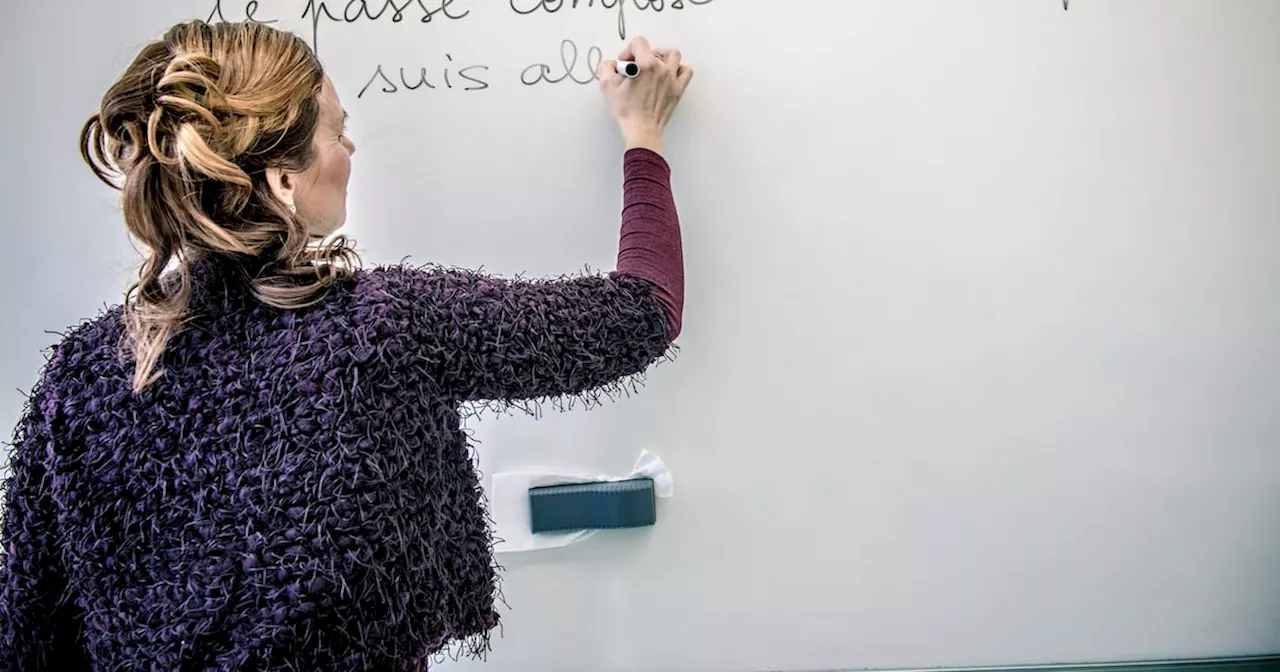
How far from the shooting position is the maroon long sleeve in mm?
723

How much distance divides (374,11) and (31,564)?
60cm

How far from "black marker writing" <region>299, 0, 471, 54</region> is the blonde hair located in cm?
A: 27

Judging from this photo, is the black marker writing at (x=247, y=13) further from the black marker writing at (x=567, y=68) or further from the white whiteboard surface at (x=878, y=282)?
the black marker writing at (x=567, y=68)

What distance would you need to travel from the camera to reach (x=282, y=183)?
607mm

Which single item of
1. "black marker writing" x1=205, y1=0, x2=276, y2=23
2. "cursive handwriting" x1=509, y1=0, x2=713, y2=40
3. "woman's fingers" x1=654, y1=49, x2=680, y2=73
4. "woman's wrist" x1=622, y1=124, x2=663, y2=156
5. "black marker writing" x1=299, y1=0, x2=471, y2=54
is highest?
"black marker writing" x1=205, y1=0, x2=276, y2=23

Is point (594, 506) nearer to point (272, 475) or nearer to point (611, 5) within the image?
point (272, 475)

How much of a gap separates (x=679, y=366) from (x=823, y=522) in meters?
0.23

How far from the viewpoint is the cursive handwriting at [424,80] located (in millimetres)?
863

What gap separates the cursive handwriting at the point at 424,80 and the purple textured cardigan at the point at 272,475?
11.6 inches

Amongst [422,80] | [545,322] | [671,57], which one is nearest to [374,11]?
[422,80]

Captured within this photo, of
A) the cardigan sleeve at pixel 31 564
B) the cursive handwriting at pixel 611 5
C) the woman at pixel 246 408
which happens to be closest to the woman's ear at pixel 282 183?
the woman at pixel 246 408

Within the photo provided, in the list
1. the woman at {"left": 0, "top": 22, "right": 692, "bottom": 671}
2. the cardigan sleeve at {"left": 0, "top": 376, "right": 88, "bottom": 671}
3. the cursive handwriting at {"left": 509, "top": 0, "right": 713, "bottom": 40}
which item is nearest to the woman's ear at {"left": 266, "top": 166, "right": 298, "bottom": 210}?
the woman at {"left": 0, "top": 22, "right": 692, "bottom": 671}

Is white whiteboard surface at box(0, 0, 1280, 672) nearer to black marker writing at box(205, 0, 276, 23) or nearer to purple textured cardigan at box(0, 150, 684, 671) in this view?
black marker writing at box(205, 0, 276, 23)

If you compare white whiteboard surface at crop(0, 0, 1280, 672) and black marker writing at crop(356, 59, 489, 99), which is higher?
black marker writing at crop(356, 59, 489, 99)
